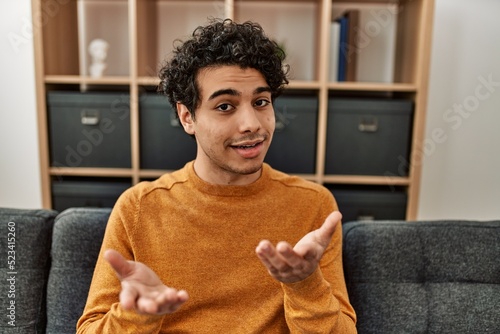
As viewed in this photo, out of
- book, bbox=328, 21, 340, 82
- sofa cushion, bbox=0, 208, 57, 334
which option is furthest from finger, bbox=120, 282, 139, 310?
book, bbox=328, 21, 340, 82

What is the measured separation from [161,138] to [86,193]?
414 mm

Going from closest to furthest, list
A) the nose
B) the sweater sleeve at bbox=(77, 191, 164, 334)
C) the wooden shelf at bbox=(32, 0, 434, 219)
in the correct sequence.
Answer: the sweater sleeve at bbox=(77, 191, 164, 334), the nose, the wooden shelf at bbox=(32, 0, 434, 219)

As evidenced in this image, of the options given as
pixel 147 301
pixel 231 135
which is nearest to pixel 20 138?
pixel 231 135

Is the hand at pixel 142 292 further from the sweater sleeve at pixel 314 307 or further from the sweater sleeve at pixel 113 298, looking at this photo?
the sweater sleeve at pixel 314 307

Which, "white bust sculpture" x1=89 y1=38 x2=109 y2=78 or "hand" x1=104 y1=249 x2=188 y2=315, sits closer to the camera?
"hand" x1=104 y1=249 x2=188 y2=315

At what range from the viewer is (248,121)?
0.96 m

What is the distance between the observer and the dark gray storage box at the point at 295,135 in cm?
183

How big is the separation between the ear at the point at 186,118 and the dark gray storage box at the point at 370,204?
95cm

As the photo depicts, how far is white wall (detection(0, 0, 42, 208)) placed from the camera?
6.62ft

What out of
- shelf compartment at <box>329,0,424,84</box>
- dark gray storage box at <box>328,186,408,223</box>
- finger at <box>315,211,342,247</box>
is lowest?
dark gray storage box at <box>328,186,408,223</box>

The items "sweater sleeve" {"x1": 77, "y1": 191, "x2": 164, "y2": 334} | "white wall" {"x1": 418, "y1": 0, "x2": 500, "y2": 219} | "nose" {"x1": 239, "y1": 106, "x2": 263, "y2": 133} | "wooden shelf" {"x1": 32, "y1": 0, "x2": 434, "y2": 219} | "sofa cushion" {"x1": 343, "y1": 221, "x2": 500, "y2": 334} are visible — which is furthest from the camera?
"white wall" {"x1": 418, "y1": 0, "x2": 500, "y2": 219}

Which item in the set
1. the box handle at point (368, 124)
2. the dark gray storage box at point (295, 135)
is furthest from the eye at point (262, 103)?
the box handle at point (368, 124)

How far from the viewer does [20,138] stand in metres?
2.09

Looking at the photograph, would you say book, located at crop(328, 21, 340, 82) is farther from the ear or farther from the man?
the ear
